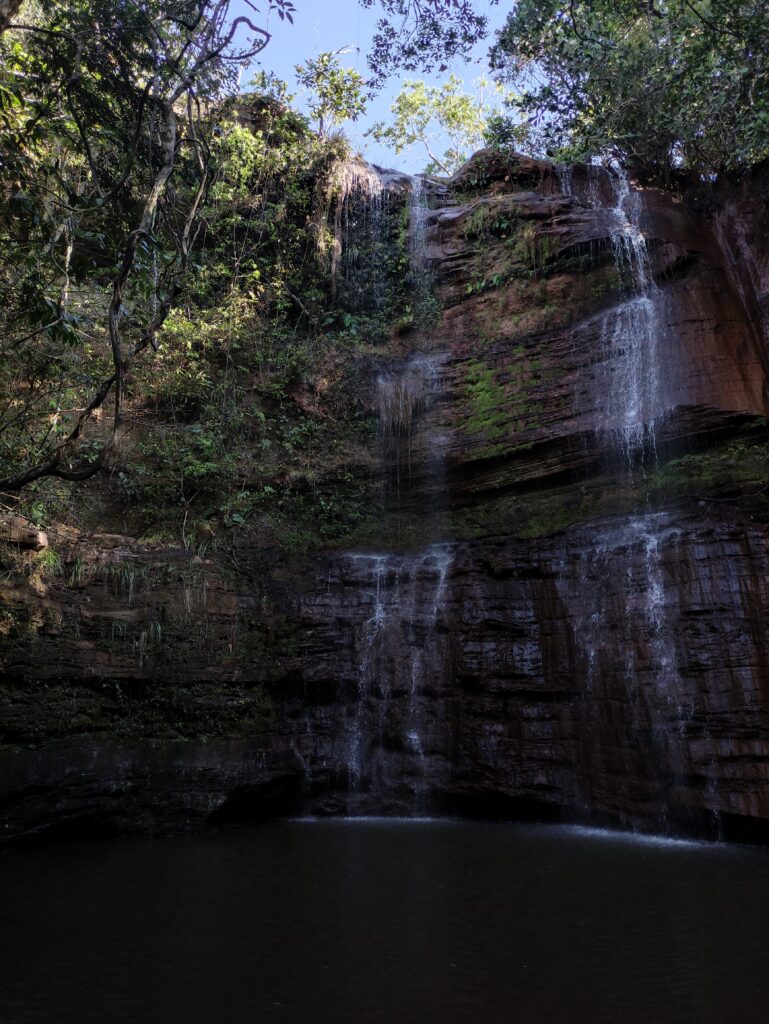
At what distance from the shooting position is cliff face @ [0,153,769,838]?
8.46 meters

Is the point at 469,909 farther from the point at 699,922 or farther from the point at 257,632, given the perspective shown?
the point at 257,632

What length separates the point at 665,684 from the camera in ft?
28.6

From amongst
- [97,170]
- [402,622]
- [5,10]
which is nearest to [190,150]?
[97,170]

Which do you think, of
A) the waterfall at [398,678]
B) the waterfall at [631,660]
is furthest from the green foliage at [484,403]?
the waterfall at [631,660]

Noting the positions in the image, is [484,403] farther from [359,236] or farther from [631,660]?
[359,236]

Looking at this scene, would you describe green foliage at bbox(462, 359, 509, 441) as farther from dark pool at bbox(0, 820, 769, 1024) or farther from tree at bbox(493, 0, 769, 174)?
dark pool at bbox(0, 820, 769, 1024)

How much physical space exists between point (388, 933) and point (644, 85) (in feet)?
43.9

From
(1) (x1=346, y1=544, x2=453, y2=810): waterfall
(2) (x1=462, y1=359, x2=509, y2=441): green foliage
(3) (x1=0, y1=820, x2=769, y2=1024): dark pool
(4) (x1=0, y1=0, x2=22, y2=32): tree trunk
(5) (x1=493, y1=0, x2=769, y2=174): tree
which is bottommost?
(3) (x1=0, y1=820, x2=769, y2=1024): dark pool

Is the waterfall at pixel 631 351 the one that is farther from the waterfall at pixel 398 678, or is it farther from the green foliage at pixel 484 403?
the waterfall at pixel 398 678

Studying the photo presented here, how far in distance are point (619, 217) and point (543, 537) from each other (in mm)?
7112

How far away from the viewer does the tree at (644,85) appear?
1098cm

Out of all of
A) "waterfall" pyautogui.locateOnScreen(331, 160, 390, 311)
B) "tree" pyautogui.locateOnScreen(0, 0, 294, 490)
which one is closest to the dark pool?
"tree" pyautogui.locateOnScreen(0, 0, 294, 490)

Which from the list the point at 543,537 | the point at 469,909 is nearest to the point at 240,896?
the point at 469,909

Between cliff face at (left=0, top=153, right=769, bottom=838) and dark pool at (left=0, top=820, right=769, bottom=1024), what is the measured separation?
1.22m
